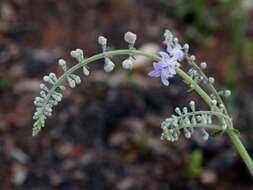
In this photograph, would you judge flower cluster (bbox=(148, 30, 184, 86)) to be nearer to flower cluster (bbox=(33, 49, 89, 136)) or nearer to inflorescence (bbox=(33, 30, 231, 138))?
inflorescence (bbox=(33, 30, 231, 138))

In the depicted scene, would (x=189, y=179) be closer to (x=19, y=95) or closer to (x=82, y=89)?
(x=82, y=89)

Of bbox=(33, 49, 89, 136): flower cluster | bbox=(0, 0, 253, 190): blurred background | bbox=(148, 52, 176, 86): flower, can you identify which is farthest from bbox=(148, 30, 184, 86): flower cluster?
bbox=(0, 0, 253, 190): blurred background

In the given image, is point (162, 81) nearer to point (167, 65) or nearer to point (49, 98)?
point (167, 65)

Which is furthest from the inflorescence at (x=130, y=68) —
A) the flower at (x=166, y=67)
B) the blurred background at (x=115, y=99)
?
the blurred background at (x=115, y=99)

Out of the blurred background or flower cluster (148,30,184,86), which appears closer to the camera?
flower cluster (148,30,184,86)

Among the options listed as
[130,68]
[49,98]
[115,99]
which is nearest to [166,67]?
[130,68]

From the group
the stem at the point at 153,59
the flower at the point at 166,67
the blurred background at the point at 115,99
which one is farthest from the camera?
the blurred background at the point at 115,99

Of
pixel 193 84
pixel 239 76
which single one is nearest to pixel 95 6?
pixel 239 76

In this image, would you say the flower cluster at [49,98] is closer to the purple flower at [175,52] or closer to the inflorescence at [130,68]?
the inflorescence at [130,68]

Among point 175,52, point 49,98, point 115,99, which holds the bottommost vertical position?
point 49,98
